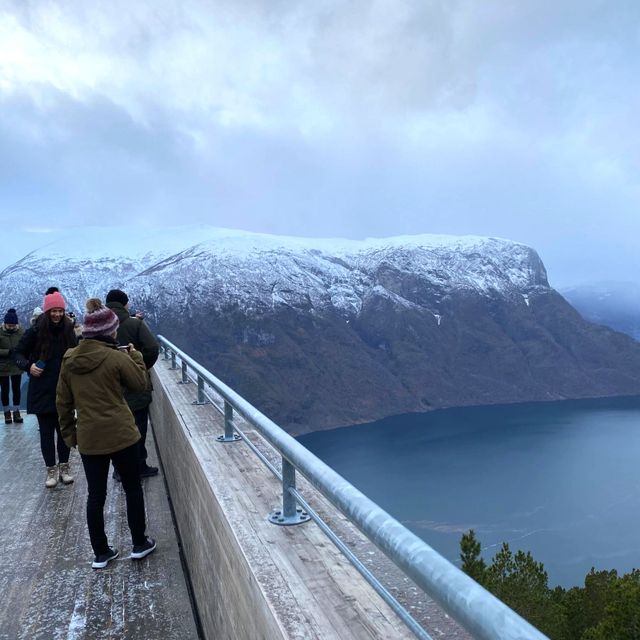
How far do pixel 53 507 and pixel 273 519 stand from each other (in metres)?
3.67

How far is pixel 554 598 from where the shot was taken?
2981cm

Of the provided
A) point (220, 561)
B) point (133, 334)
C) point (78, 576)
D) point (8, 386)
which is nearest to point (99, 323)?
point (133, 334)

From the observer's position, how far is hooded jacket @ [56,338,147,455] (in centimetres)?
362

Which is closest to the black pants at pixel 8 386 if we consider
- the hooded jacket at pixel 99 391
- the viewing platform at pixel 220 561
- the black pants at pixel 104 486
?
the viewing platform at pixel 220 561

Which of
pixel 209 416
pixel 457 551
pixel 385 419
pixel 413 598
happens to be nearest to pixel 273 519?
pixel 413 598

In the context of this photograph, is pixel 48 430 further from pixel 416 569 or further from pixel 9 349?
pixel 416 569

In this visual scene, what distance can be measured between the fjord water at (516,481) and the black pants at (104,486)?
52.5m

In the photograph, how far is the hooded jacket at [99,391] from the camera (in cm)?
362

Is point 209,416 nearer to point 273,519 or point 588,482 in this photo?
point 273,519

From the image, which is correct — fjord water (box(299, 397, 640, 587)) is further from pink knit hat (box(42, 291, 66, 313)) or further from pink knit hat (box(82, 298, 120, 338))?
pink knit hat (box(82, 298, 120, 338))

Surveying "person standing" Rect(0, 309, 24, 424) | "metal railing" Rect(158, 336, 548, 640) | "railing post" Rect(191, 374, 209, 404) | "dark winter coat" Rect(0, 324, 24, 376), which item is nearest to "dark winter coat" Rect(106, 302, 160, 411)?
"railing post" Rect(191, 374, 209, 404)

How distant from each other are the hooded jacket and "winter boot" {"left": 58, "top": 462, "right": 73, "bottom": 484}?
2.71 metres

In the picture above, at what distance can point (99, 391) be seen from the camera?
12.0 feet

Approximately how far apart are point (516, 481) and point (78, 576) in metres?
94.6
